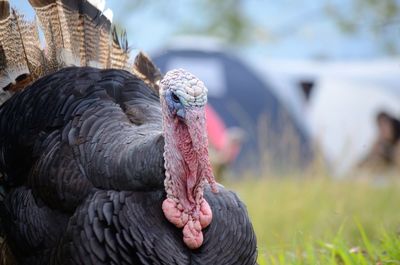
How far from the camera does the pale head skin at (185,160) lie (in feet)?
10.0

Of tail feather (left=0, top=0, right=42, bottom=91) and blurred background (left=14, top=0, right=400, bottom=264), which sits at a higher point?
tail feather (left=0, top=0, right=42, bottom=91)

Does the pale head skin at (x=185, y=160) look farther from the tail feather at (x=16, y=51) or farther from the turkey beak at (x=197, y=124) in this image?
the tail feather at (x=16, y=51)

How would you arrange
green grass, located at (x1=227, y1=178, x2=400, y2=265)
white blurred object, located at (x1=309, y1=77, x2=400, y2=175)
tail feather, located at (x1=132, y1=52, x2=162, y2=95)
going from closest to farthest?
green grass, located at (x1=227, y1=178, x2=400, y2=265) < tail feather, located at (x1=132, y1=52, x2=162, y2=95) < white blurred object, located at (x1=309, y1=77, x2=400, y2=175)

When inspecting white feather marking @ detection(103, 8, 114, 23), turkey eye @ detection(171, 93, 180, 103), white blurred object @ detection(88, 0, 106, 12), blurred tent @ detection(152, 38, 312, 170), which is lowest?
blurred tent @ detection(152, 38, 312, 170)

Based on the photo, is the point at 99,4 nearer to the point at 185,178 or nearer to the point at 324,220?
the point at 185,178

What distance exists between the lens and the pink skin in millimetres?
3109

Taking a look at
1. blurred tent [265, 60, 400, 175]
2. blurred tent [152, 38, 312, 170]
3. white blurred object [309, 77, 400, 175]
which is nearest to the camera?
blurred tent [152, 38, 312, 170]

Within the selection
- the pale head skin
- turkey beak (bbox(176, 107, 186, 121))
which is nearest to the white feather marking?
the pale head skin

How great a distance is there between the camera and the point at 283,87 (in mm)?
13766

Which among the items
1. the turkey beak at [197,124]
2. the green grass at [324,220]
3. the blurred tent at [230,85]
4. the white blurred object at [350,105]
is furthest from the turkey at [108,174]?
the white blurred object at [350,105]

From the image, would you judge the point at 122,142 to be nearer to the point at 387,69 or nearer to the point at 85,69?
the point at 85,69

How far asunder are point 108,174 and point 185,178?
12.2 inches

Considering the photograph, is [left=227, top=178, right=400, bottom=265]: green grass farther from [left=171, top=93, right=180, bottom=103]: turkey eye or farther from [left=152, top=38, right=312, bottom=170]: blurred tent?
[left=152, top=38, right=312, bottom=170]: blurred tent

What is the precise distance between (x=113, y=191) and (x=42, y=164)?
45 centimetres
